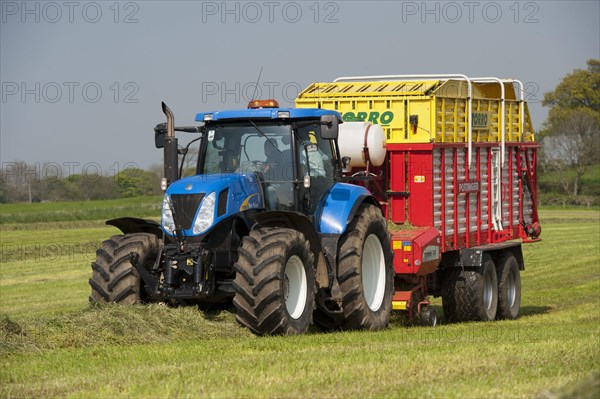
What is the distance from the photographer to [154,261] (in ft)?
38.1

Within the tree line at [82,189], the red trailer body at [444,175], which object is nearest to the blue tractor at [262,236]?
the red trailer body at [444,175]

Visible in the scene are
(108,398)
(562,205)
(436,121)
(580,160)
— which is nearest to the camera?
(108,398)

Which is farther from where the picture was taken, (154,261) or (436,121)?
(436,121)

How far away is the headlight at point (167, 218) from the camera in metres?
11.0

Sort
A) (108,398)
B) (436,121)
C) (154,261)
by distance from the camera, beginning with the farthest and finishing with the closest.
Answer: (436,121)
(154,261)
(108,398)

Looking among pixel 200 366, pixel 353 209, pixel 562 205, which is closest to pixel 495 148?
pixel 353 209

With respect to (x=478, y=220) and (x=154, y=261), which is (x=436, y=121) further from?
(x=154, y=261)

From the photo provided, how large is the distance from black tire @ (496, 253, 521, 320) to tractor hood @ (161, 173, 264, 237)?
6.71m

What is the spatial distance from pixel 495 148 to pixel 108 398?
1059 cm

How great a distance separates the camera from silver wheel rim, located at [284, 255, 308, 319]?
1095 centimetres

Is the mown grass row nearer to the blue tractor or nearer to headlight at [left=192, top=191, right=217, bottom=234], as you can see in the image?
the blue tractor

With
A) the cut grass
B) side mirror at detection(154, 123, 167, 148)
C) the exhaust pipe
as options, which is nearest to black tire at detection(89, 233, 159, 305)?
the exhaust pipe

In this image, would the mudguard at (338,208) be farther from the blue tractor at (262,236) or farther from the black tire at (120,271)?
the black tire at (120,271)

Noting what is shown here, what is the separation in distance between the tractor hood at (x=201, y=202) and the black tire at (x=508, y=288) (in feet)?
22.0
